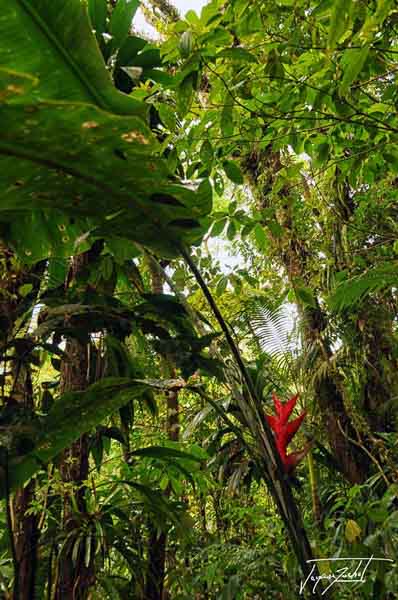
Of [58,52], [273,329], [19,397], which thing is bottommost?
[19,397]

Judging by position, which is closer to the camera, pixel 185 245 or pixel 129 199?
pixel 129 199

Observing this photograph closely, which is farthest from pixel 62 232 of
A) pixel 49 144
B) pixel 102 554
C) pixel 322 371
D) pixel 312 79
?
pixel 322 371

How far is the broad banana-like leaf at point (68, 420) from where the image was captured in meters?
0.96

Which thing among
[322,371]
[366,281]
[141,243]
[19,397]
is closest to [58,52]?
[141,243]

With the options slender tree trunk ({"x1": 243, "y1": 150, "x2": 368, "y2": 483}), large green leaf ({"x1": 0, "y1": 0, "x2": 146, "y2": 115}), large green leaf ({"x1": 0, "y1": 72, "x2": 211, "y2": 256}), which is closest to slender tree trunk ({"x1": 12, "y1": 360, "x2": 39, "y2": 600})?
large green leaf ({"x1": 0, "y1": 72, "x2": 211, "y2": 256})

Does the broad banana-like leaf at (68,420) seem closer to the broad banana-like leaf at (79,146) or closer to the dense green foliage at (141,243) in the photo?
the dense green foliage at (141,243)

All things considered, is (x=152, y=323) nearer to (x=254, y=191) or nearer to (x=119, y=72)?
(x=119, y=72)

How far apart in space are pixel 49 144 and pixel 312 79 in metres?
0.88

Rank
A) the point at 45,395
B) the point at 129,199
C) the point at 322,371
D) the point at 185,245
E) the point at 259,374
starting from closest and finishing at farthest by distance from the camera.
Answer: the point at 129,199
the point at 185,245
the point at 45,395
the point at 259,374
the point at 322,371

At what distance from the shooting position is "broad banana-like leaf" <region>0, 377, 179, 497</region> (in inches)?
37.6

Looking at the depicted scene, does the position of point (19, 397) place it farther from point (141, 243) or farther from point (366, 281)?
point (366, 281)

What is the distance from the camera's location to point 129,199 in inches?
35.0

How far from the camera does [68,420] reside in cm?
97

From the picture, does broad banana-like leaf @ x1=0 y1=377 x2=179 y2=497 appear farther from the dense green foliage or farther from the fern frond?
the fern frond
